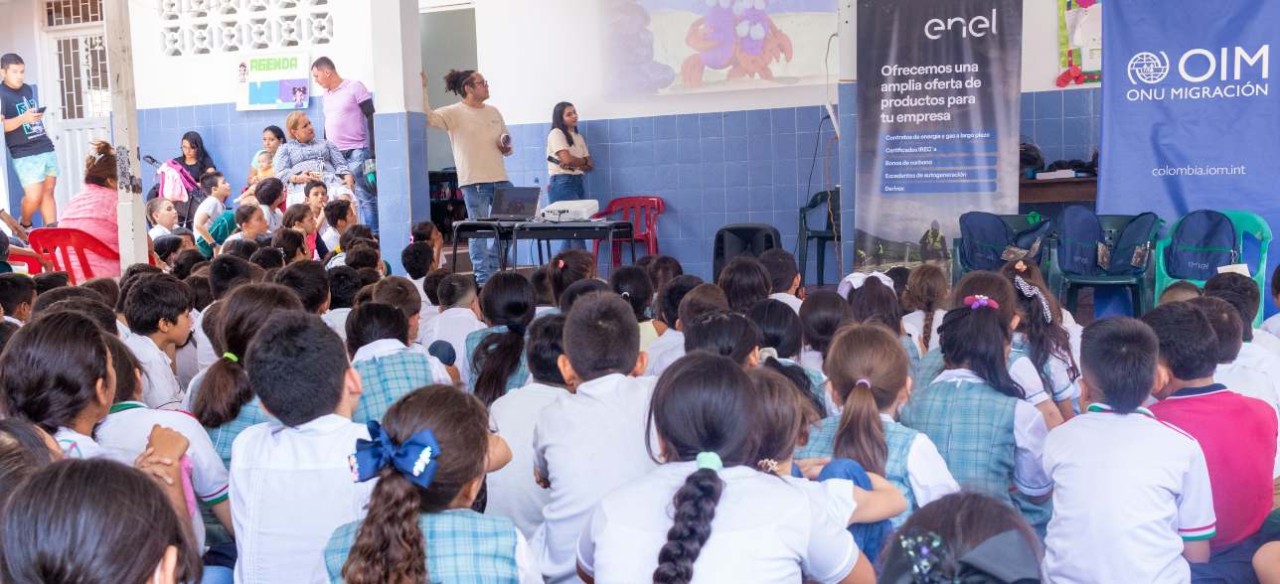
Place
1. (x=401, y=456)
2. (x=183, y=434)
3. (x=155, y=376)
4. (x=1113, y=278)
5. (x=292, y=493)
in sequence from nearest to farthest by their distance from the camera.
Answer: (x=401, y=456)
(x=292, y=493)
(x=183, y=434)
(x=155, y=376)
(x=1113, y=278)

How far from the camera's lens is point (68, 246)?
662 cm

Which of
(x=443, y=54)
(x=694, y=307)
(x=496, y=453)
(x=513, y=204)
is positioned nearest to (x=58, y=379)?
(x=496, y=453)

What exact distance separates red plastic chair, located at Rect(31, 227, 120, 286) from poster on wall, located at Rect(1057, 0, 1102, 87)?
5852 mm

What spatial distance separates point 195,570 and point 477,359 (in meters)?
2.05

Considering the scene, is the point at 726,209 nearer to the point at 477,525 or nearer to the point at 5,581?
A: the point at 477,525

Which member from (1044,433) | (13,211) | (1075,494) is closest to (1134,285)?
(1044,433)

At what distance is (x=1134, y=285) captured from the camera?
231 inches

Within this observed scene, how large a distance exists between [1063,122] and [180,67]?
7.41 meters

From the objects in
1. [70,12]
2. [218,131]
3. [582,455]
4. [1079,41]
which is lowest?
[582,455]

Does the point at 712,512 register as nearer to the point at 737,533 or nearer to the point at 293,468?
the point at 737,533

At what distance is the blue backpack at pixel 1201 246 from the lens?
5477mm

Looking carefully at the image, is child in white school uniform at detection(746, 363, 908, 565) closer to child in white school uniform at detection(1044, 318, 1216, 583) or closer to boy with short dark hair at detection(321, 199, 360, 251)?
child in white school uniform at detection(1044, 318, 1216, 583)

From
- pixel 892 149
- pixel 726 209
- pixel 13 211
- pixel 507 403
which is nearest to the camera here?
pixel 507 403

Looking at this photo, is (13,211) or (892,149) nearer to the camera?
(892,149)
